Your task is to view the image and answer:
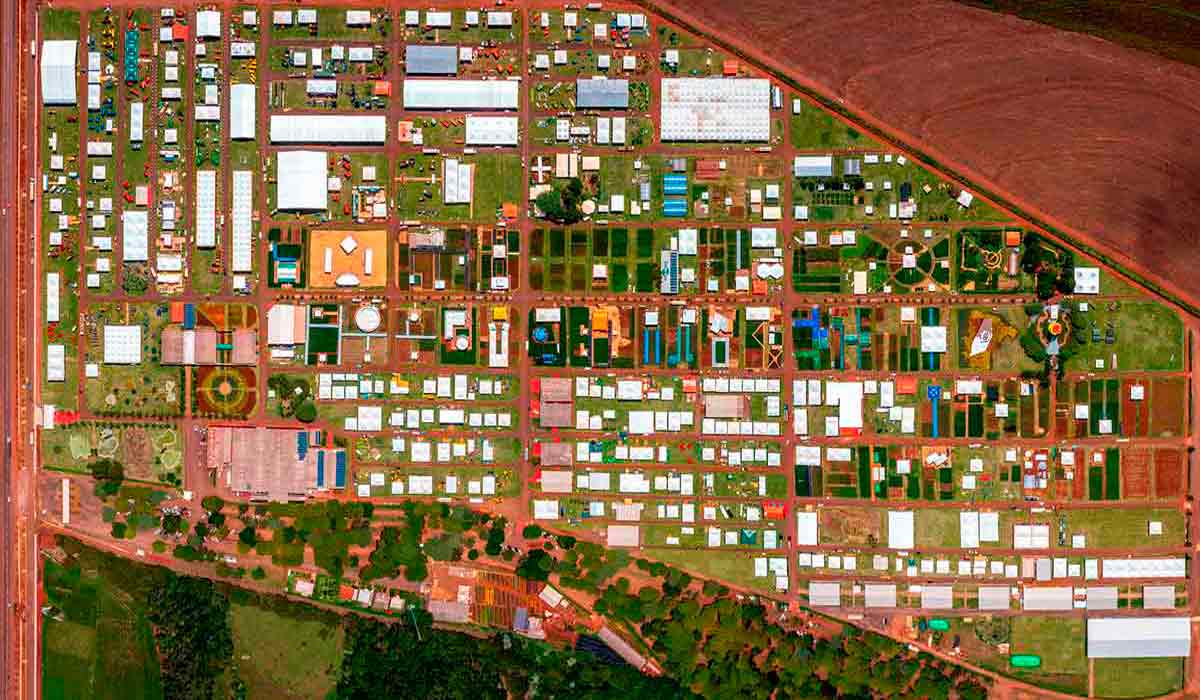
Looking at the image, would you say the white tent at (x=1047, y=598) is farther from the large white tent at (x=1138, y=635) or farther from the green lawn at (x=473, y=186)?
the green lawn at (x=473, y=186)

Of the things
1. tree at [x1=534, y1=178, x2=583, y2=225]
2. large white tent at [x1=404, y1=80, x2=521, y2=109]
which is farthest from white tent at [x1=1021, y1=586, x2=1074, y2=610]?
large white tent at [x1=404, y1=80, x2=521, y2=109]

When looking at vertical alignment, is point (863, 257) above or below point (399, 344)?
above

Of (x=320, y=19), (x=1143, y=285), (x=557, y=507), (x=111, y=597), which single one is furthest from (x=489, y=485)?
(x=1143, y=285)

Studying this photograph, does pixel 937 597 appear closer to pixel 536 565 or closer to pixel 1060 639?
pixel 1060 639

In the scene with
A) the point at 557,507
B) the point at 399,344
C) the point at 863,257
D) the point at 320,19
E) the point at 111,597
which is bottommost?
the point at 111,597

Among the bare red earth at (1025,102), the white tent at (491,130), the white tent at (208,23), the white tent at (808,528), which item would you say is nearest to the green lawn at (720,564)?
the white tent at (808,528)

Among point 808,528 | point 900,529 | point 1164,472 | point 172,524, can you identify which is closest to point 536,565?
point 808,528

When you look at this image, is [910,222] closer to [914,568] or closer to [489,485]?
[914,568]
